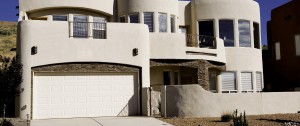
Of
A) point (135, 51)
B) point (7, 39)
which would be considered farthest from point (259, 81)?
point (7, 39)

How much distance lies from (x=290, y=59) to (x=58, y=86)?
17.7 m

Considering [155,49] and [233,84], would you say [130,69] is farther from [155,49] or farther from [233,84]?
[233,84]

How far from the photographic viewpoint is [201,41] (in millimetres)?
25266

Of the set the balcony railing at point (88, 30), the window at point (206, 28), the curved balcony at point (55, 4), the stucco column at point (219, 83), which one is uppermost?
the curved balcony at point (55, 4)

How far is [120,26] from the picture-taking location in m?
20.4

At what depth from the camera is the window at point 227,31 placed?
26.2 meters

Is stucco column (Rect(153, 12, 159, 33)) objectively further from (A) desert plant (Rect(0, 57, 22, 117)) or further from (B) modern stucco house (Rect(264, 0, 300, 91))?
(B) modern stucco house (Rect(264, 0, 300, 91))

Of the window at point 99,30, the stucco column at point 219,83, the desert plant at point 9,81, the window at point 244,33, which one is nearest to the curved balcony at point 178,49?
the stucco column at point 219,83

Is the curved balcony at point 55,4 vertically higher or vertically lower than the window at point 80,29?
higher

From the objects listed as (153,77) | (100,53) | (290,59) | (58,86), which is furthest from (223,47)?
(58,86)

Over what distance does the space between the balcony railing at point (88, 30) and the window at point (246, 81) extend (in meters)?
10.6

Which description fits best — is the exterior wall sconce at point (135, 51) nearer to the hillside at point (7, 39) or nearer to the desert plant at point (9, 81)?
the desert plant at point (9, 81)

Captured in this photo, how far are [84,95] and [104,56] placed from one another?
2.16m

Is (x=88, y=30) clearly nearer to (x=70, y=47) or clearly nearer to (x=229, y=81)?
(x=70, y=47)
